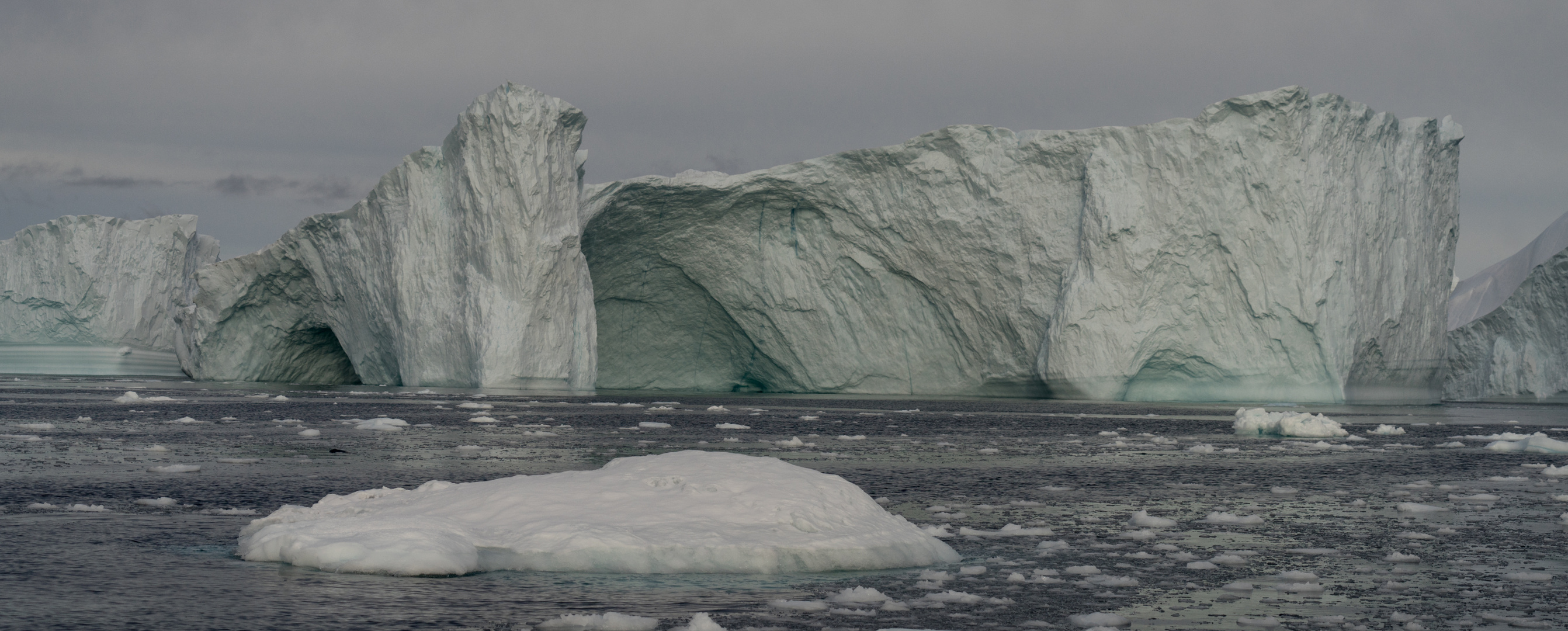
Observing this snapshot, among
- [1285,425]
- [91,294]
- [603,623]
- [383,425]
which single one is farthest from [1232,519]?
[91,294]

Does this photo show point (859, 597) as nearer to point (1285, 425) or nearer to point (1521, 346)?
point (1285, 425)

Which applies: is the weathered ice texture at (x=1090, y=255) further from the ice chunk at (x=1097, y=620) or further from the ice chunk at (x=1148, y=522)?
the ice chunk at (x=1097, y=620)

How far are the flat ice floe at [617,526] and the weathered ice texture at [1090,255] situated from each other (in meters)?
25.6

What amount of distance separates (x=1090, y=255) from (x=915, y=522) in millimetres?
25124

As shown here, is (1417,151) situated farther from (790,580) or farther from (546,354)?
(790,580)

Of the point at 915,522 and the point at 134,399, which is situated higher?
the point at 134,399

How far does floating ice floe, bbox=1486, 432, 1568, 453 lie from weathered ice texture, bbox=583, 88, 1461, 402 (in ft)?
53.1

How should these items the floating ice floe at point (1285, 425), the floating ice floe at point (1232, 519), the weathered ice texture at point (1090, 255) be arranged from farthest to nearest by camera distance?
the weathered ice texture at point (1090, 255) → the floating ice floe at point (1285, 425) → the floating ice floe at point (1232, 519)

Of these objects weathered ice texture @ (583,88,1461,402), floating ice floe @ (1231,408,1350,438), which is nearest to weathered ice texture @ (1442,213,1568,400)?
weathered ice texture @ (583,88,1461,402)

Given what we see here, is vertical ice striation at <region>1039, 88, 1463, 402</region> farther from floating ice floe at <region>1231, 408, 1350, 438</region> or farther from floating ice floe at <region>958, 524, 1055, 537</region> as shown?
floating ice floe at <region>958, 524, 1055, 537</region>

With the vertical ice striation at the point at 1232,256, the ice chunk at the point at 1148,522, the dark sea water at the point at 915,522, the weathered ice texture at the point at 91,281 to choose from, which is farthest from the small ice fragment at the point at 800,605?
the weathered ice texture at the point at 91,281

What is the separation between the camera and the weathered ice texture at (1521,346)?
38906 mm

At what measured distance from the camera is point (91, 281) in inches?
1957

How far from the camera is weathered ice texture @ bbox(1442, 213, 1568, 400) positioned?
38.9 m
